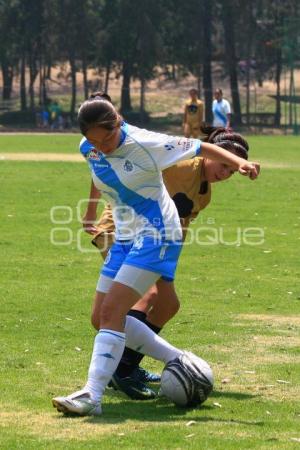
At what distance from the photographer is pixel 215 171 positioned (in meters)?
8.37

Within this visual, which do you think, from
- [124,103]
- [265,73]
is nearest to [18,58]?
[124,103]

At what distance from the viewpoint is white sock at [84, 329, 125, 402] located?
723cm

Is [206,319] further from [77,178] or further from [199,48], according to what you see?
[199,48]

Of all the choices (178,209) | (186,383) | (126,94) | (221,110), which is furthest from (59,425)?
(126,94)

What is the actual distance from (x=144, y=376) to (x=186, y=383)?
2.46 ft

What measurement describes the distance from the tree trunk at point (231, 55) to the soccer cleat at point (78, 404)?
62.7 metres

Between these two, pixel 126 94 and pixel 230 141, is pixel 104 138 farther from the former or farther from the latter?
pixel 126 94

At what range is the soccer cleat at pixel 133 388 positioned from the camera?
792 cm

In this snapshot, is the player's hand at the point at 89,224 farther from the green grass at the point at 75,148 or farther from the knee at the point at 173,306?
the green grass at the point at 75,148

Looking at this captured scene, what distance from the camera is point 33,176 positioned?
28.5m

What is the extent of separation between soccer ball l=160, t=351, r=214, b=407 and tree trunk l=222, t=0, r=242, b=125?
62.1 m

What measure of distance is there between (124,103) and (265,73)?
13315 mm

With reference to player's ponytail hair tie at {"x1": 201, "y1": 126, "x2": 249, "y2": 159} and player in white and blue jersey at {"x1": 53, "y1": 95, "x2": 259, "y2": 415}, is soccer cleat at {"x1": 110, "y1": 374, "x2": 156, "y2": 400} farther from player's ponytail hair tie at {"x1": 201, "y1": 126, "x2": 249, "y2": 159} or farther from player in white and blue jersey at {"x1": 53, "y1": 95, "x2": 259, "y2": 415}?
player's ponytail hair tie at {"x1": 201, "y1": 126, "x2": 249, "y2": 159}

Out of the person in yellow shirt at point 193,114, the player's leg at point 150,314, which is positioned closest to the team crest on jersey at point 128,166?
the player's leg at point 150,314
